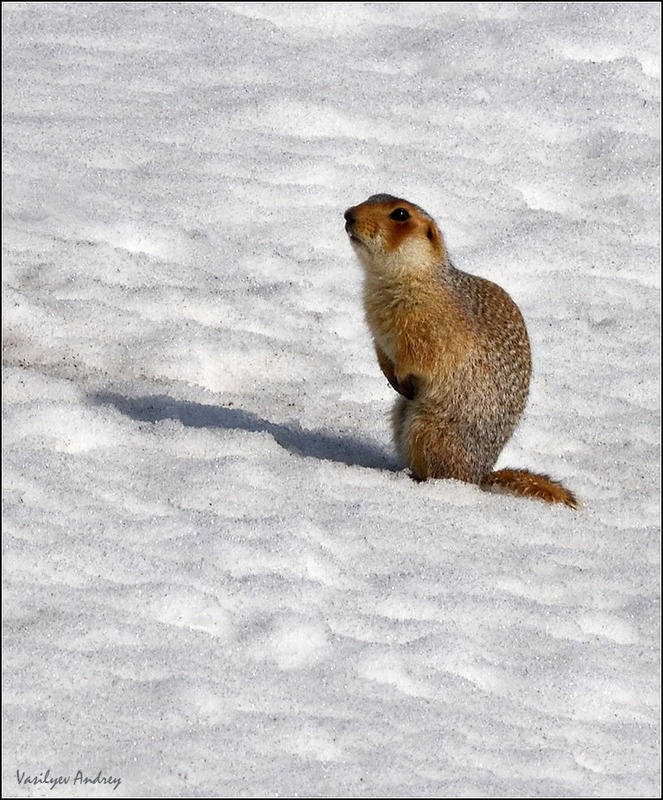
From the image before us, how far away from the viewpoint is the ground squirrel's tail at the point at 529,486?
23.8 ft

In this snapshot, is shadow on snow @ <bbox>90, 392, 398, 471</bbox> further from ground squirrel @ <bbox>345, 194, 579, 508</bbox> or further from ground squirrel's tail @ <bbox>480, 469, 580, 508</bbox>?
ground squirrel's tail @ <bbox>480, 469, 580, 508</bbox>

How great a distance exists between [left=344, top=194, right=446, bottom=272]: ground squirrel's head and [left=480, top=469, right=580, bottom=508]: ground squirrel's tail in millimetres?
1129

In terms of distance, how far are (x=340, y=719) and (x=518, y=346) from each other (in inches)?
112

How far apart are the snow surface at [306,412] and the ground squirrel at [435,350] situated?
0.88 ft

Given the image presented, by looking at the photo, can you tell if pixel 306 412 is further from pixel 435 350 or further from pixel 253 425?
Answer: pixel 435 350

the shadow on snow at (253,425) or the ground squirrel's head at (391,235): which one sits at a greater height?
the ground squirrel's head at (391,235)

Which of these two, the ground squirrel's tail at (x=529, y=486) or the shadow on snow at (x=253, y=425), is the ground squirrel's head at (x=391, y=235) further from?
the ground squirrel's tail at (x=529, y=486)

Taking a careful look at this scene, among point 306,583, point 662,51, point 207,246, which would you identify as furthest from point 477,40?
point 306,583

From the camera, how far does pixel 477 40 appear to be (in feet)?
39.1

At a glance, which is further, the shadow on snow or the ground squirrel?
the shadow on snow

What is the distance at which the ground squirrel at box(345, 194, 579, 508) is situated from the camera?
717 cm

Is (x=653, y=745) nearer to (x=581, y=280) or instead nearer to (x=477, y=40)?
(x=581, y=280)

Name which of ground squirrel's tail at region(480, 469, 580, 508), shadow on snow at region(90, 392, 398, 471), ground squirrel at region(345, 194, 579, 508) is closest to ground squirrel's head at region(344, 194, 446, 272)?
ground squirrel at region(345, 194, 579, 508)

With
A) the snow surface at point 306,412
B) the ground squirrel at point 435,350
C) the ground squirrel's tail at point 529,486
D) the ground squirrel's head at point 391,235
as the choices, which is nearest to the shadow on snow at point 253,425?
the snow surface at point 306,412
